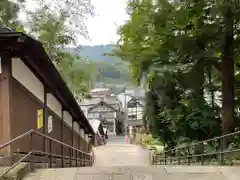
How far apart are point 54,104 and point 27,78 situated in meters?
3.51

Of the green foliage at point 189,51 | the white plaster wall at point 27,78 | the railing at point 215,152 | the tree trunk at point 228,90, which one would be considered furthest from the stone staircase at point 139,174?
the tree trunk at point 228,90

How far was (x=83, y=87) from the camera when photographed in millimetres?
22594

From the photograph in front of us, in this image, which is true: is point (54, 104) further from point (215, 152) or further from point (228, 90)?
point (228, 90)

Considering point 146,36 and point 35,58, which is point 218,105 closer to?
point 146,36

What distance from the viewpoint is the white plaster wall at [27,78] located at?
684 cm

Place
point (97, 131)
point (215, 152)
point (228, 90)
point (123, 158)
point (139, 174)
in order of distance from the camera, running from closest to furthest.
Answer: point (139, 174) < point (215, 152) < point (228, 90) < point (123, 158) < point (97, 131)

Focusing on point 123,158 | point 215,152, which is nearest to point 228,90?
point 215,152

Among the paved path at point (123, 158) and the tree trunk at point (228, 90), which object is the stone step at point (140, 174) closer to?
the tree trunk at point (228, 90)

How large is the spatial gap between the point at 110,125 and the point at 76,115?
46.1m

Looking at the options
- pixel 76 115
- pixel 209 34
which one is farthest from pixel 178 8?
pixel 76 115

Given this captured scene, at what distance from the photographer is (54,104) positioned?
11.0 metres

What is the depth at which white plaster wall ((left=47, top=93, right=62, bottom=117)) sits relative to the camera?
33.4 feet

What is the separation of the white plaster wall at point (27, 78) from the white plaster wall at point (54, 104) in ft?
3.52

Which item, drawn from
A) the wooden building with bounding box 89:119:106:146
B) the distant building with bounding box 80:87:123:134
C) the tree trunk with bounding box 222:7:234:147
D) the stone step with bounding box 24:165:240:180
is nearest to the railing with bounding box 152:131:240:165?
the tree trunk with bounding box 222:7:234:147
